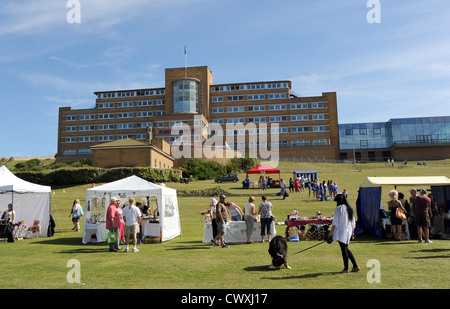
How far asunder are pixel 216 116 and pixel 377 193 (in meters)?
74.6

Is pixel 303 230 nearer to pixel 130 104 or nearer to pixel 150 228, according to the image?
pixel 150 228

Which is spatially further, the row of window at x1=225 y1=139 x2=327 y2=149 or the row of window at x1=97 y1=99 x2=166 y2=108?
the row of window at x1=97 y1=99 x2=166 y2=108

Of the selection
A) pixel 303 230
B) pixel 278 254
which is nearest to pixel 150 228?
pixel 303 230

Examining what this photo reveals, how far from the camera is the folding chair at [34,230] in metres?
17.2

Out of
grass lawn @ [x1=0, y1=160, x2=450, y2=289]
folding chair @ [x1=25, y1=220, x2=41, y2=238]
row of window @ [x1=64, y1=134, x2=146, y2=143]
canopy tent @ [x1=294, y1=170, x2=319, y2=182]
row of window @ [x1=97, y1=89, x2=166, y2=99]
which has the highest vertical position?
row of window @ [x1=97, y1=89, x2=166, y2=99]

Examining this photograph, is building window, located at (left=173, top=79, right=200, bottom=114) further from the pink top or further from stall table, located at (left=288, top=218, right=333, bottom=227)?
the pink top

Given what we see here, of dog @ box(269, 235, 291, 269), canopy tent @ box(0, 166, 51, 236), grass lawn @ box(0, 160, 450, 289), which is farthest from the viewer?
canopy tent @ box(0, 166, 51, 236)

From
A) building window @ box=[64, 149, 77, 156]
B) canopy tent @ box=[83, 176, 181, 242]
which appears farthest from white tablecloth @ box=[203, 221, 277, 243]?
building window @ box=[64, 149, 77, 156]

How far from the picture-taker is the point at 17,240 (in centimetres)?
1631

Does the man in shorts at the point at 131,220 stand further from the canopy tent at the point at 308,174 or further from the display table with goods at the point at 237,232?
the canopy tent at the point at 308,174

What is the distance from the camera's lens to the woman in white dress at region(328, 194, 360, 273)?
798 centimetres

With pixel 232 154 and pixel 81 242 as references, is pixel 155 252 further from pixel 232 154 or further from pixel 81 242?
pixel 232 154

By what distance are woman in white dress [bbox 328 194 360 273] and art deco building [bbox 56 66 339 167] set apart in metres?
71.8

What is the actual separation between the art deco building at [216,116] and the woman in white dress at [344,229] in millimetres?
71792
